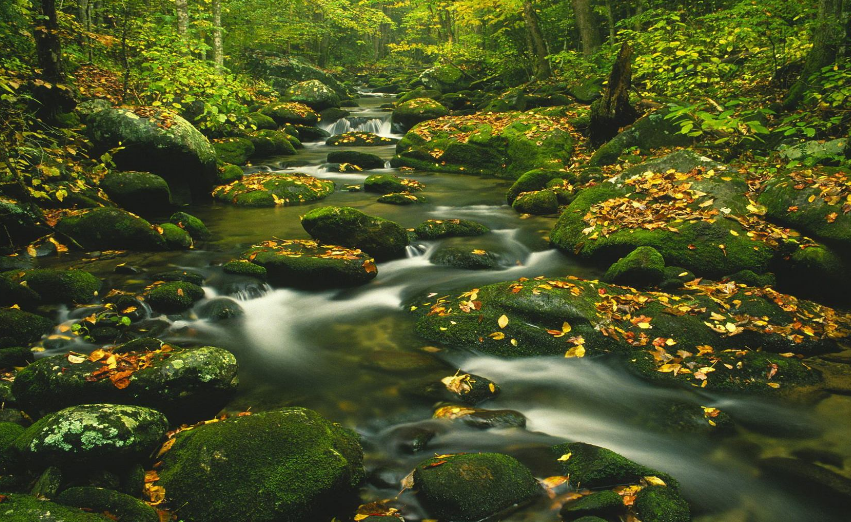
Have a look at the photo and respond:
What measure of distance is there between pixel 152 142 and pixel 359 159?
650 cm

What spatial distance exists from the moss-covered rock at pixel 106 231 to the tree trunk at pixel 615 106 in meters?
10.4

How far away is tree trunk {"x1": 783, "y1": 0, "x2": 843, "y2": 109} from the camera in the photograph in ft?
28.8

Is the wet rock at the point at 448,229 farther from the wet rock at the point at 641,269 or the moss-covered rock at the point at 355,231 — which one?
the wet rock at the point at 641,269

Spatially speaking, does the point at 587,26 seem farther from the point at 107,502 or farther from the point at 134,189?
A: the point at 107,502

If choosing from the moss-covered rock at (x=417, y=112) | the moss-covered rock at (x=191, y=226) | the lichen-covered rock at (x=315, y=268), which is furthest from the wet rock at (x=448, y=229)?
the moss-covered rock at (x=417, y=112)

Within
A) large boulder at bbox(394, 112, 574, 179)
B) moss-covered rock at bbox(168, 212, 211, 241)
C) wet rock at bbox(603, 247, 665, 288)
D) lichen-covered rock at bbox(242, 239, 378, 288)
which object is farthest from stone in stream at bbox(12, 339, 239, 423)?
large boulder at bbox(394, 112, 574, 179)

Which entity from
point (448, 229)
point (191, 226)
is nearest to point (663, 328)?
point (448, 229)

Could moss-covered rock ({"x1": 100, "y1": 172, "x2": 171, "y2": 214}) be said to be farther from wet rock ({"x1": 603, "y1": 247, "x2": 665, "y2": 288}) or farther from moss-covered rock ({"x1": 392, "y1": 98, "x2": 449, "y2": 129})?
moss-covered rock ({"x1": 392, "y1": 98, "x2": 449, "y2": 129})

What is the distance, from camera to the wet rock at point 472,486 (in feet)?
10.2

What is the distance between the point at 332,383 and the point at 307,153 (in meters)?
13.7

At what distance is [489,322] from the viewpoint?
18.3 feet

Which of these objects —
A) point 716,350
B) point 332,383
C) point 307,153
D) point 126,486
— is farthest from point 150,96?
point 716,350

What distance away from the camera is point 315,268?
7.05 meters

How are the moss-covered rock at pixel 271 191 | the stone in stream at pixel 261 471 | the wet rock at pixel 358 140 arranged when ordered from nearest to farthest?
the stone in stream at pixel 261 471 < the moss-covered rock at pixel 271 191 < the wet rock at pixel 358 140
